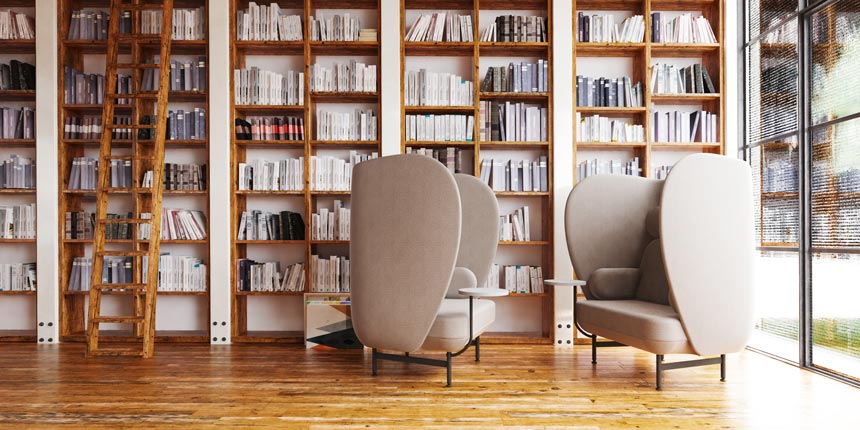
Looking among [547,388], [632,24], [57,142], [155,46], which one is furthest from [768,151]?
[57,142]

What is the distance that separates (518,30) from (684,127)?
1634 mm

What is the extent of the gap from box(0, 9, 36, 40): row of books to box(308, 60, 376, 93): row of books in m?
2.44

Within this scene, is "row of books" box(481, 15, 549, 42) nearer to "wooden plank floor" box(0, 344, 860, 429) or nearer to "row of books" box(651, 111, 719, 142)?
"row of books" box(651, 111, 719, 142)

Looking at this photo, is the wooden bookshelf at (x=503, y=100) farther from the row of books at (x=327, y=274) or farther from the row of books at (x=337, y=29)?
the row of books at (x=327, y=274)

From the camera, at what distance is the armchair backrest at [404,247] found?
128 inches

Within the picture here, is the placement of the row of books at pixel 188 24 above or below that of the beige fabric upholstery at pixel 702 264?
above

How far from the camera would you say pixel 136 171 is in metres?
4.61

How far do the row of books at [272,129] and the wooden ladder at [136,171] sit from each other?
1.98 feet

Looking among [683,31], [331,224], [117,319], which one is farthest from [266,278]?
[683,31]

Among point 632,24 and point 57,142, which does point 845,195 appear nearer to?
point 632,24

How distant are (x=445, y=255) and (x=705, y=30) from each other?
3.29 meters

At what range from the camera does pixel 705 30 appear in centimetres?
485

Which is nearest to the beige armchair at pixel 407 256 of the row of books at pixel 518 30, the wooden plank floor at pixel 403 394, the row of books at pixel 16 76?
the wooden plank floor at pixel 403 394

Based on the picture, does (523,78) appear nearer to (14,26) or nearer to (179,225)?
(179,225)
